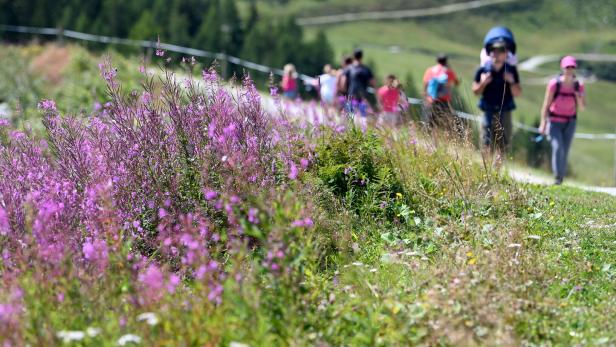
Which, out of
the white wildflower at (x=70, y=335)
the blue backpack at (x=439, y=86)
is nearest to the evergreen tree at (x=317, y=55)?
the blue backpack at (x=439, y=86)

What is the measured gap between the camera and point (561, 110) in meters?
10.1

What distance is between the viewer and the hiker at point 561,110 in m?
10.0

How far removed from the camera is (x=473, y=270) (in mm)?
4977

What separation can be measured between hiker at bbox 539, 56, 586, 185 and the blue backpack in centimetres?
142

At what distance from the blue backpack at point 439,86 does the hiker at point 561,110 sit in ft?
4.66

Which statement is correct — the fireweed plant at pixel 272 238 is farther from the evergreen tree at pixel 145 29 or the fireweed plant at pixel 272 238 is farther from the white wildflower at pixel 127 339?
the evergreen tree at pixel 145 29

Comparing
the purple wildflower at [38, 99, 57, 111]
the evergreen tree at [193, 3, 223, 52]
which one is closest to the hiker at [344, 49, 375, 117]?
the purple wildflower at [38, 99, 57, 111]

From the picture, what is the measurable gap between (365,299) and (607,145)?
8968cm

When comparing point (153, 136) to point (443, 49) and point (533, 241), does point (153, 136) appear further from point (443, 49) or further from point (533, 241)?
point (443, 49)

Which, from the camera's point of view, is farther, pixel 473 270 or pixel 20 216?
pixel 20 216

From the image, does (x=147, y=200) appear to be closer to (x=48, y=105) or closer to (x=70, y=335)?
(x=48, y=105)

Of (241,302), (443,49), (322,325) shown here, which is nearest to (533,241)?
(322,325)

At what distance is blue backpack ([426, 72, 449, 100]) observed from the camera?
36.6 ft

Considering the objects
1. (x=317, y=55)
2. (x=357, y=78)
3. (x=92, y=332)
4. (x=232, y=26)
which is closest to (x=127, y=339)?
(x=92, y=332)
